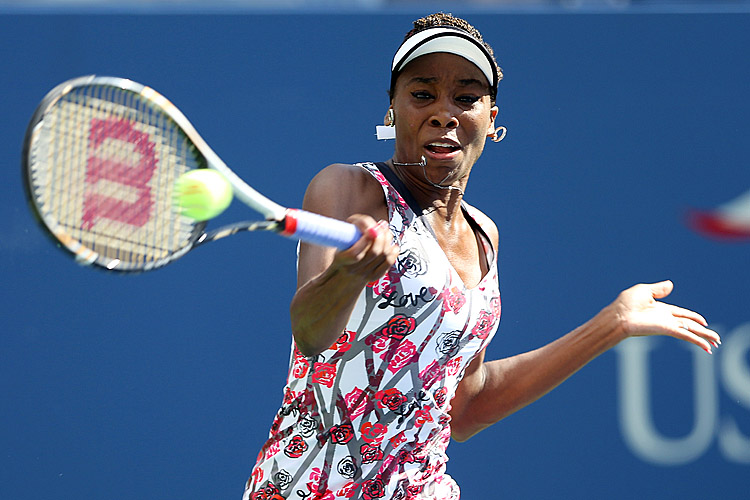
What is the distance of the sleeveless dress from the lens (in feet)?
6.49

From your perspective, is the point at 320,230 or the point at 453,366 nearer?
the point at 320,230

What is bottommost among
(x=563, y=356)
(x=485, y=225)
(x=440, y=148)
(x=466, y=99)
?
(x=563, y=356)

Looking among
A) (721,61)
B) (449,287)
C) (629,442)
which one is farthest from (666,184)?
(449,287)

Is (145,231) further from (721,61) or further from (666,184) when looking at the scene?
(721,61)

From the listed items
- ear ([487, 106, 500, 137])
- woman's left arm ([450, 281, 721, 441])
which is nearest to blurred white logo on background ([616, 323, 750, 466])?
woman's left arm ([450, 281, 721, 441])

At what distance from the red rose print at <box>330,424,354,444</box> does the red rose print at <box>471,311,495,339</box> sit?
1.16 feet

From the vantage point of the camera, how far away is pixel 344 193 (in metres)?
2.00

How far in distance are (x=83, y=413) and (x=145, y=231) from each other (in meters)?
1.78

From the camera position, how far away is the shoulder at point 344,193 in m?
1.98

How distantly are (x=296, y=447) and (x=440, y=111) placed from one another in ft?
2.66

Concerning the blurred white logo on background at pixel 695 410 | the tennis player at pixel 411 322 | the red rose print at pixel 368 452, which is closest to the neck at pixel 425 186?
the tennis player at pixel 411 322

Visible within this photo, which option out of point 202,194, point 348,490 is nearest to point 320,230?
point 202,194

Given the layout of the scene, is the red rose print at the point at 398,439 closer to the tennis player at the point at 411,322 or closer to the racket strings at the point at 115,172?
the tennis player at the point at 411,322

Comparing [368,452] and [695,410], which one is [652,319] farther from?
[695,410]
